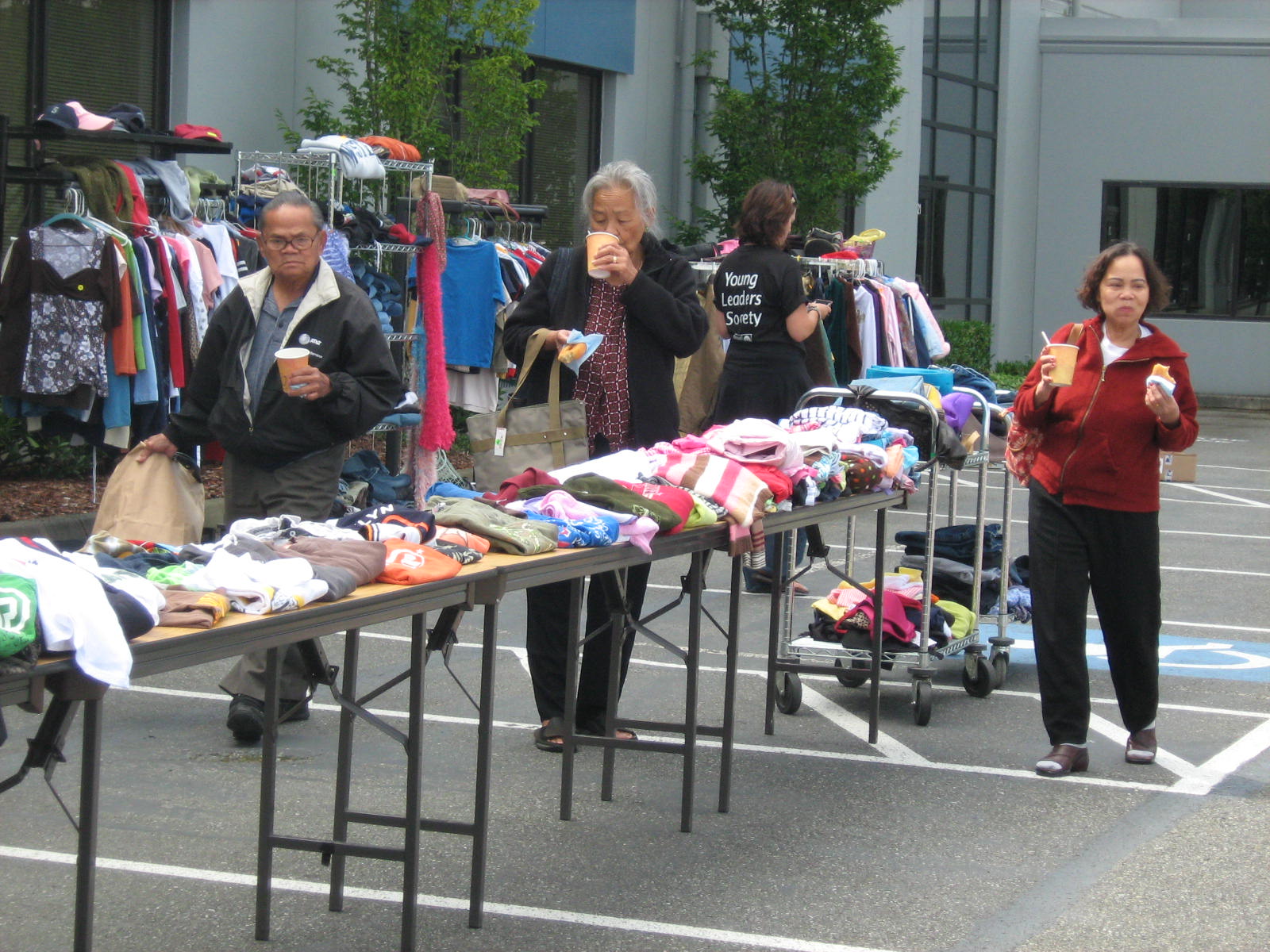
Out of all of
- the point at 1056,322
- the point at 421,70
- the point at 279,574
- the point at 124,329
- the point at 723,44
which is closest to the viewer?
the point at 279,574

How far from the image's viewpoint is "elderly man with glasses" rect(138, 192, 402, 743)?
216 inches

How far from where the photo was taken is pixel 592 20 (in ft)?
56.0

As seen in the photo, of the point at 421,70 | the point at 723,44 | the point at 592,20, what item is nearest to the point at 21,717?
the point at 421,70

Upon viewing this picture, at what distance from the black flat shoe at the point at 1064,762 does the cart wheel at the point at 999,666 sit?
120 cm

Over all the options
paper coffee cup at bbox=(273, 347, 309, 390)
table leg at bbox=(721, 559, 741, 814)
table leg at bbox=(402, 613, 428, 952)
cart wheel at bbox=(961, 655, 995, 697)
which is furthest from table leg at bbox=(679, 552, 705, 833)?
cart wheel at bbox=(961, 655, 995, 697)

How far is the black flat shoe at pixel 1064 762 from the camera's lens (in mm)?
5836

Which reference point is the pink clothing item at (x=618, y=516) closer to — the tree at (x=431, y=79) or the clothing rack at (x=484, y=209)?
the clothing rack at (x=484, y=209)

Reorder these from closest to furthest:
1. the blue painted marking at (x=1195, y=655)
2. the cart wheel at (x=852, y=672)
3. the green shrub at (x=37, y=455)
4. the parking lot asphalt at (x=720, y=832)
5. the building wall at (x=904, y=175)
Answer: the parking lot asphalt at (x=720, y=832) → the cart wheel at (x=852, y=672) → the blue painted marking at (x=1195, y=655) → the green shrub at (x=37, y=455) → the building wall at (x=904, y=175)

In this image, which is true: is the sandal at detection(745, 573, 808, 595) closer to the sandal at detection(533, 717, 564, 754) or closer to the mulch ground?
the sandal at detection(533, 717, 564, 754)

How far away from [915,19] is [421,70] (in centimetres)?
1148

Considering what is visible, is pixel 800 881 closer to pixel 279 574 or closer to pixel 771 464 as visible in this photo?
pixel 771 464

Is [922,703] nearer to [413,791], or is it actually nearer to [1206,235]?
[413,791]

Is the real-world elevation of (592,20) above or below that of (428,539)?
above

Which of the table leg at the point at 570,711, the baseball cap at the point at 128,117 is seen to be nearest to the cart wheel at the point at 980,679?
the table leg at the point at 570,711
